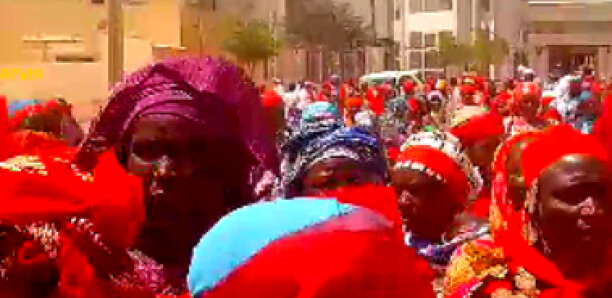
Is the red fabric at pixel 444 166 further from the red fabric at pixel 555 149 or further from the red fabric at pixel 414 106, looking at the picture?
the red fabric at pixel 414 106

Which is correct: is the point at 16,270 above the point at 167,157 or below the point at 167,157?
below

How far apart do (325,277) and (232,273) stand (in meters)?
0.14

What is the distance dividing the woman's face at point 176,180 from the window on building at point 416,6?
66.1 meters

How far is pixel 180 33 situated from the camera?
34.7 meters

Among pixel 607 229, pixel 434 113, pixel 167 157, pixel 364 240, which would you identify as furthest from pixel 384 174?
pixel 434 113

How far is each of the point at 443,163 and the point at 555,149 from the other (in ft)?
5.73

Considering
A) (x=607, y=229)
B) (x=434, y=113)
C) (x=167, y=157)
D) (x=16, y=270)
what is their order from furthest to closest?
(x=434, y=113) → (x=607, y=229) → (x=167, y=157) → (x=16, y=270)

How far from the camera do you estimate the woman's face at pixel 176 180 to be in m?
2.83

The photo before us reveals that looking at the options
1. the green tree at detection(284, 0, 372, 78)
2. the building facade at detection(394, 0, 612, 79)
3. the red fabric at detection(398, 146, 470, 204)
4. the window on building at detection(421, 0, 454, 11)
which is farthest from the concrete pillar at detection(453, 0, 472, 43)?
the red fabric at detection(398, 146, 470, 204)

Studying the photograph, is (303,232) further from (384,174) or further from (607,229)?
(384,174)

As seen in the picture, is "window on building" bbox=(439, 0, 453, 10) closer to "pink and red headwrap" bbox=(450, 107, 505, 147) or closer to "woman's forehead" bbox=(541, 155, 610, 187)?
"pink and red headwrap" bbox=(450, 107, 505, 147)

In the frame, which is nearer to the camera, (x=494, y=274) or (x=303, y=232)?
(x=303, y=232)

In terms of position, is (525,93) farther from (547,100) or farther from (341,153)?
(341,153)

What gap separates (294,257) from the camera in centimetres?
168
